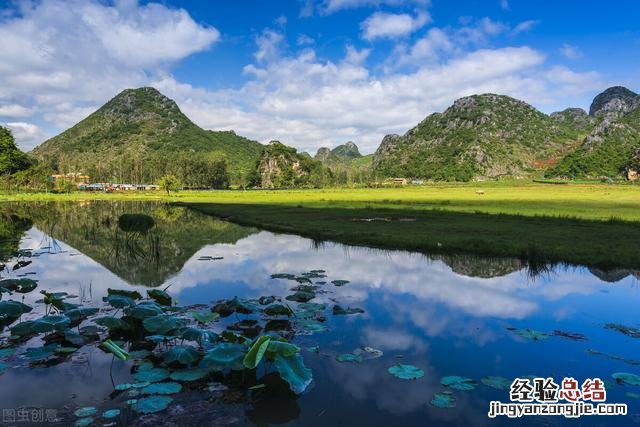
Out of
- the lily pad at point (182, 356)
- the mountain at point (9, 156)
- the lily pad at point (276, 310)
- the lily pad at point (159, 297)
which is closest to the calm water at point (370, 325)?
the lily pad at point (182, 356)

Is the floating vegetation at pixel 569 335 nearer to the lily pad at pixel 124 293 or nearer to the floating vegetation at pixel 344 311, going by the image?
the floating vegetation at pixel 344 311

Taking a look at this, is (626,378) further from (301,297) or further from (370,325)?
(301,297)

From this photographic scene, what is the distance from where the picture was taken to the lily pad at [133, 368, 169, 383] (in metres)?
8.27

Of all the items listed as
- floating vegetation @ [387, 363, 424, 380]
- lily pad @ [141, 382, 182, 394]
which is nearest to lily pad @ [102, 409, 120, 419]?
lily pad @ [141, 382, 182, 394]

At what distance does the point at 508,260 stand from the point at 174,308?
19.0 metres

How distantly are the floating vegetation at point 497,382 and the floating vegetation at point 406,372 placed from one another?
1.37 m

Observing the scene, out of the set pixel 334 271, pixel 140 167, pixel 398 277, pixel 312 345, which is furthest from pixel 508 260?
pixel 140 167

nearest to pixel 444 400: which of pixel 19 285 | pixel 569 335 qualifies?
pixel 569 335

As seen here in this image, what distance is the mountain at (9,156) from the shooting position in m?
120

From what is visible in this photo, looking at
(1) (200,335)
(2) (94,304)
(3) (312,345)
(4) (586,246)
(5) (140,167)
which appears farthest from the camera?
(5) (140,167)

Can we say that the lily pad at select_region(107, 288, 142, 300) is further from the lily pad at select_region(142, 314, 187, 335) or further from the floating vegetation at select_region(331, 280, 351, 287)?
the floating vegetation at select_region(331, 280, 351, 287)

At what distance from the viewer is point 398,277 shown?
2008 cm

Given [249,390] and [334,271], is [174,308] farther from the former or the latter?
[334,271]

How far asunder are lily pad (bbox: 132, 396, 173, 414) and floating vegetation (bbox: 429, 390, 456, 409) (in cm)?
510
